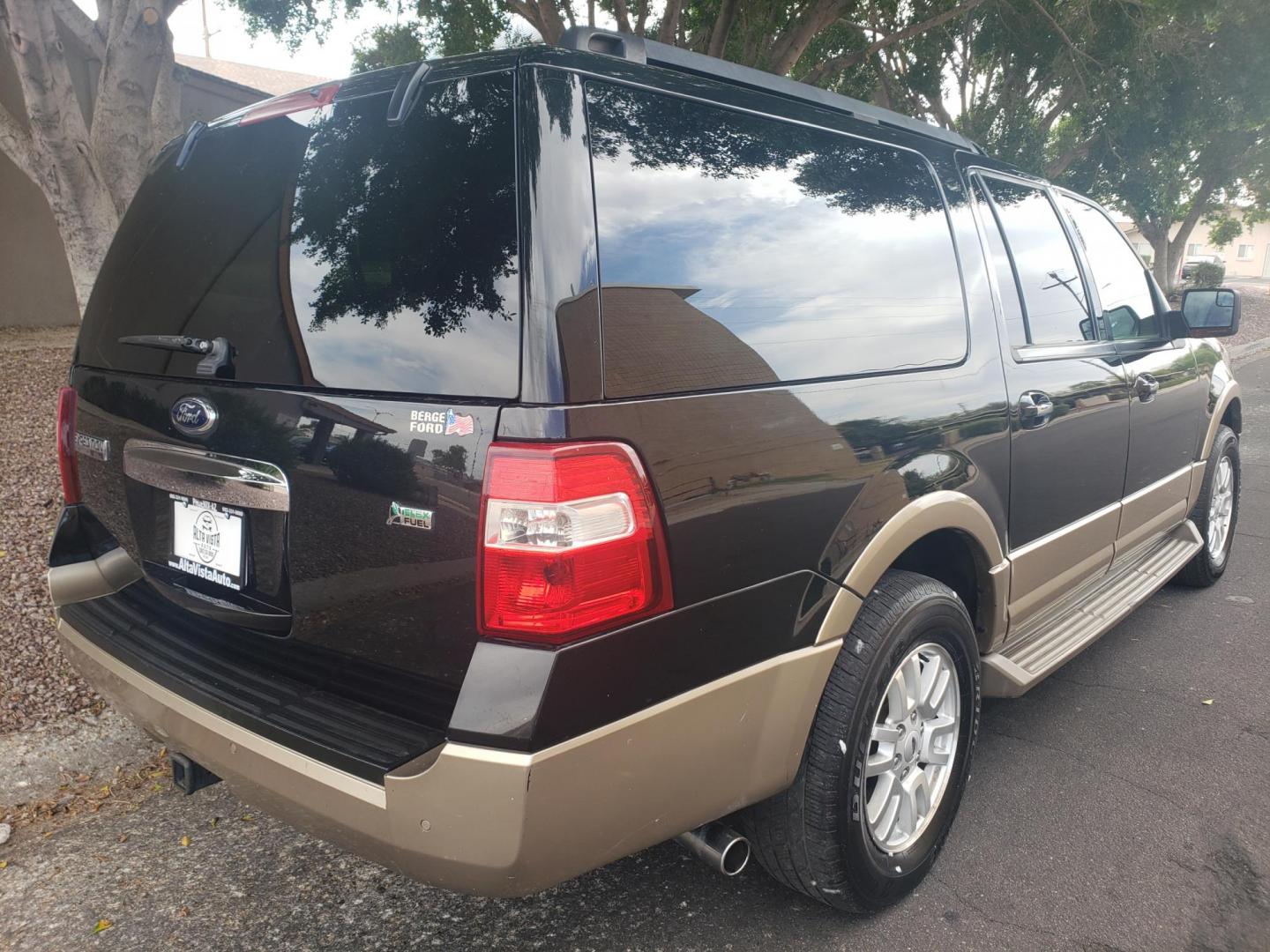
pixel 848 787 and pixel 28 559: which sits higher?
pixel 848 787

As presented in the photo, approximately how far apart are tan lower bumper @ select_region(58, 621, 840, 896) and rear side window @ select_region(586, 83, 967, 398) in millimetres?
645

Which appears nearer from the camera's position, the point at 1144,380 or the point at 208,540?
the point at 208,540

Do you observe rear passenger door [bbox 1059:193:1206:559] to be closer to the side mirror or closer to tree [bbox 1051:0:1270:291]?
the side mirror

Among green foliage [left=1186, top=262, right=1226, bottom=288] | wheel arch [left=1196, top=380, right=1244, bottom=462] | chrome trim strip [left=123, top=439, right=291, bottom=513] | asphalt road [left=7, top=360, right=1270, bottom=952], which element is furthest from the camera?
green foliage [left=1186, top=262, right=1226, bottom=288]

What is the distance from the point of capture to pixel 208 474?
76.5 inches

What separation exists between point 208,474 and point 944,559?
197 cm

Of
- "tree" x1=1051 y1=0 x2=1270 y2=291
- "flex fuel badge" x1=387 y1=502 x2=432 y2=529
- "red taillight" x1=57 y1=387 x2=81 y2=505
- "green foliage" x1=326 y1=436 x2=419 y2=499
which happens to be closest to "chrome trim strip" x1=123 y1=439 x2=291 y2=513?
"green foliage" x1=326 y1=436 x2=419 y2=499

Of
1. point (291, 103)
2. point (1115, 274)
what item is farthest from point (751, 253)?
point (1115, 274)

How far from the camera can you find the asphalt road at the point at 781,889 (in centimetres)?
228

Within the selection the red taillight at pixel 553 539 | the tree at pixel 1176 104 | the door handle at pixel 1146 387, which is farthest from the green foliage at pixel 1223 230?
the red taillight at pixel 553 539

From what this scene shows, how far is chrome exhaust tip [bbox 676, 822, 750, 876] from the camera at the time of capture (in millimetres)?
2029

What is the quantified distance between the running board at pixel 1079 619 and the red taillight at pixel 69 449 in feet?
8.67

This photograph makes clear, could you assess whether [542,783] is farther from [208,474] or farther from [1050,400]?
[1050,400]

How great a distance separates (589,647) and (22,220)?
1205cm
